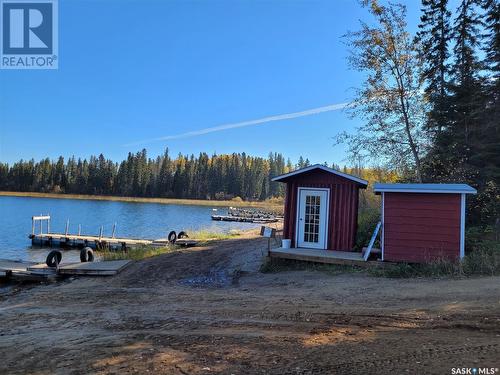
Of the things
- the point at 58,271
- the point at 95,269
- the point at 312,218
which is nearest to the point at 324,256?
the point at 312,218

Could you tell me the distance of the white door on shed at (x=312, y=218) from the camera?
40.7ft

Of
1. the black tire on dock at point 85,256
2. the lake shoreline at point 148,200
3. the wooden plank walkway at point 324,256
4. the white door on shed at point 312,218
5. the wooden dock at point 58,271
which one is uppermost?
the white door on shed at point 312,218

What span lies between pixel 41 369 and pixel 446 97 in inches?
729

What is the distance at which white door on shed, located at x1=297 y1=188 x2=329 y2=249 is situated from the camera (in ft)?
40.7

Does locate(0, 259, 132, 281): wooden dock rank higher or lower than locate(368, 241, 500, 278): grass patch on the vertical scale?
lower

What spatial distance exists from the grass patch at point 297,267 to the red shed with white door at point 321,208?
1077 millimetres

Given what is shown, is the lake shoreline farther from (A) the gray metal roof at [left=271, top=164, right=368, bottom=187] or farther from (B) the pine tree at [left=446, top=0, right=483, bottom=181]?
(A) the gray metal roof at [left=271, top=164, right=368, bottom=187]

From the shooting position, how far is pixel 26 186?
358 feet

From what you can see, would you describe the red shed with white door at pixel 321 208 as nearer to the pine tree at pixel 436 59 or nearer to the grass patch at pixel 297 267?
the grass patch at pixel 297 267

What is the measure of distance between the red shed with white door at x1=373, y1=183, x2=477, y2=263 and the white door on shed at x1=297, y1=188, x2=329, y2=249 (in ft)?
6.15

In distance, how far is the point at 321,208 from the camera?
12398mm

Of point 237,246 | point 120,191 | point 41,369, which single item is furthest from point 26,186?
point 41,369

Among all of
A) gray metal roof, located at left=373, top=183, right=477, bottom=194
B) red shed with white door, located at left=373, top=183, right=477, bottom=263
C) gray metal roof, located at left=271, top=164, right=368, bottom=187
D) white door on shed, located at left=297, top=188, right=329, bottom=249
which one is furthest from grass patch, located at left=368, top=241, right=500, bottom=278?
gray metal roof, located at left=271, top=164, right=368, bottom=187

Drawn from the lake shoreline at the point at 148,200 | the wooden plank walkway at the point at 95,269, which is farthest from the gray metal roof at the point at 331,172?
the lake shoreline at the point at 148,200
